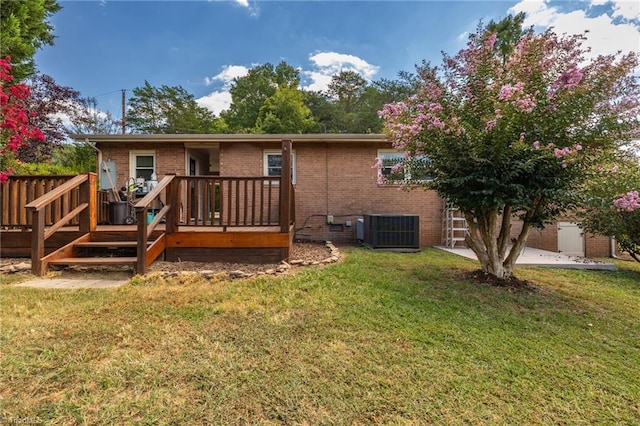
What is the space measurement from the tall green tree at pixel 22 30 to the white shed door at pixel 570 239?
638 inches

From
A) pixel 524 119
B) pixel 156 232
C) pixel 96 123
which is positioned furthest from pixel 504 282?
pixel 96 123

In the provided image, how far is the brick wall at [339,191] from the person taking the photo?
310 inches

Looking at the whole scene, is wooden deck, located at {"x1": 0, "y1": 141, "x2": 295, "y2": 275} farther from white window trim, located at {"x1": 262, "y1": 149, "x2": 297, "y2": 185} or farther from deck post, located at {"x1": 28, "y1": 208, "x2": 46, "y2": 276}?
white window trim, located at {"x1": 262, "y1": 149, "x2": 297, "y2": 185}

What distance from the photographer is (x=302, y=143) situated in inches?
310

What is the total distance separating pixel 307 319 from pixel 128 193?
18.9 feet

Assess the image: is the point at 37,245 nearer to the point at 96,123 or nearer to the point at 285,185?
the point at 285,185

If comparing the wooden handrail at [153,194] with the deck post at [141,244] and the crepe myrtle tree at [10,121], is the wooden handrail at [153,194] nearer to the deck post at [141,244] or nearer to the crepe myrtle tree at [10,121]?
the deck post at [141,244]

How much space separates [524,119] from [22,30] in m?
14.8

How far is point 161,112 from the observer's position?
21922mm

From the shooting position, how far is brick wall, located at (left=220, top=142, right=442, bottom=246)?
7.88 metres

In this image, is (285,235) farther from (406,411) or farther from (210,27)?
(210,27)

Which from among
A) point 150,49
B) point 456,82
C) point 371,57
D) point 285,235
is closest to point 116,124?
point 150,49

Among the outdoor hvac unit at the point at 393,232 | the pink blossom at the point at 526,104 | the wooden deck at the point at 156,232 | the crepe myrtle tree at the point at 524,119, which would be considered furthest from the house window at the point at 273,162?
the pink blossom at the point at 526,104

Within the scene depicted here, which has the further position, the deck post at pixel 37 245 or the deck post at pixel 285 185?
the deck post at pixel 285 185
